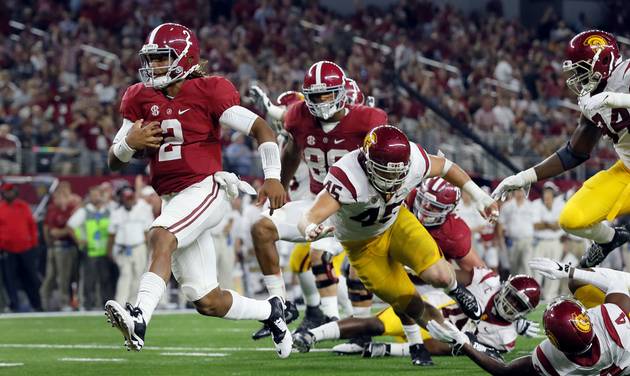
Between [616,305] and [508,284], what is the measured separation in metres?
1.44

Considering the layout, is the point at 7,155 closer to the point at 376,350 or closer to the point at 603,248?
the point at 376,350

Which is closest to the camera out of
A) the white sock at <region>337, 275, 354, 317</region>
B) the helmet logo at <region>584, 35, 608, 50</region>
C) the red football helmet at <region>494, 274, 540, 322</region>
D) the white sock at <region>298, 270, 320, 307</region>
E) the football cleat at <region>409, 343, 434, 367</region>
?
the helmet logo at <region>584, 35, 608, 50</region>

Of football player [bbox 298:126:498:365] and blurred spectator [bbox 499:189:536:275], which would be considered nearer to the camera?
football player [bbox 298:126:498:365]

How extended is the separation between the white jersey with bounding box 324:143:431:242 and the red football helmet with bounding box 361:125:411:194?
10 cm

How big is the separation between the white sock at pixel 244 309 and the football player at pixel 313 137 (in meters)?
0.90

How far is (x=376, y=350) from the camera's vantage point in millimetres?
8953

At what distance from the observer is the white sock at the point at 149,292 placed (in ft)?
22.2


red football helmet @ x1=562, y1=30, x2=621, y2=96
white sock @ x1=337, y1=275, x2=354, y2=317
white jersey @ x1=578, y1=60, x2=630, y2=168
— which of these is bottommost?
white sock @ x1=337, y1=275, x2=354, y2=317

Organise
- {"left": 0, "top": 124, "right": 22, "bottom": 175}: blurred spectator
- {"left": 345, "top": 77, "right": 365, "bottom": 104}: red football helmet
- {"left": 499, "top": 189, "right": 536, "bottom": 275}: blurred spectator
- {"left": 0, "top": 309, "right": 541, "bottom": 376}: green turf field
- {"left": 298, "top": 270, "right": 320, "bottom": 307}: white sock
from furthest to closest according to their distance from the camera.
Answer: {"left": 499, "top": 189, "right": 536, "bottom": 275}: blurred spectator, {"left": 0, "top": 124, "right": 22, "bottom": 175}: blurred spectator, {"left": 298, "top": 270, "right": 320, "bottom": 307}: white sock, {"left": 345, "top": 77, "right": 365, "bottom": 104}: red football helmet, {"left": 0, "top": 309, "right": 541, "bottom": 376}: green turf field

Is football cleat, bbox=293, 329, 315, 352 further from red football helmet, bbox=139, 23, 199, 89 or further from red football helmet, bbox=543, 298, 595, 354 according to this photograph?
red football helmet, bbox=543, 298, 595, 354

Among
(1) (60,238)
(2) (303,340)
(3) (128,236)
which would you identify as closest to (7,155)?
(1) (60,238)

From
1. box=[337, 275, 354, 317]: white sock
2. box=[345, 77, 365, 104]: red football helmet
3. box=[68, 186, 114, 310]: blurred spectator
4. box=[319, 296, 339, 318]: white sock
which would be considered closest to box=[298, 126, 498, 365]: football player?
box=[319, 296, 339, 318]: white sock

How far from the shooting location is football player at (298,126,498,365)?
288 inches

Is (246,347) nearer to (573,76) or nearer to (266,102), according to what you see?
(266,102)
